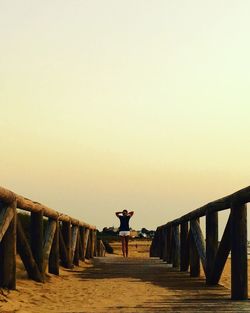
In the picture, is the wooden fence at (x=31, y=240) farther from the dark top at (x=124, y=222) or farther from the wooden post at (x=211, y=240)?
the dark top at (x=124, y=222)

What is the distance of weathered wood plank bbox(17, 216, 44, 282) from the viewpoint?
816 centimetres

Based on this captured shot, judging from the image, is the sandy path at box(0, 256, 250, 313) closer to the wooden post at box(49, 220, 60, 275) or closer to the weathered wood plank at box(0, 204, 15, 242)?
the wooden post at box(49, 220, 60, 275)

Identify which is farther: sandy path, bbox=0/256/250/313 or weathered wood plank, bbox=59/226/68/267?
weathered wood plank, bbox=59/226/68/267

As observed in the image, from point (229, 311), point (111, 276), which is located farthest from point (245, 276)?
point (111, 276)

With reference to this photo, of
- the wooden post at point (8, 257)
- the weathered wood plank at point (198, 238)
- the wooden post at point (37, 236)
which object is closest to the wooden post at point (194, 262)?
the weathered wood plank at point (198, 238)

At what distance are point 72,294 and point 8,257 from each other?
3.13ft

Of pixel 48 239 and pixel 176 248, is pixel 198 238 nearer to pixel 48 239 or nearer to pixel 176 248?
pixel 48 239

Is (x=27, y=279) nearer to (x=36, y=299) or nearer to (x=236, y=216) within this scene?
(x=36, y=299)

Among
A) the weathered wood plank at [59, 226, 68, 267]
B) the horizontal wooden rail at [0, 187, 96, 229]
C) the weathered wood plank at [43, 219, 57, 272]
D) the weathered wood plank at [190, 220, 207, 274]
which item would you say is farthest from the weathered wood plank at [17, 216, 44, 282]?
the weathered wood plank at [59, 226, 68, 267]

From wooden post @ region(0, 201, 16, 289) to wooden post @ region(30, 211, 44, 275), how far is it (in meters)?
1.66

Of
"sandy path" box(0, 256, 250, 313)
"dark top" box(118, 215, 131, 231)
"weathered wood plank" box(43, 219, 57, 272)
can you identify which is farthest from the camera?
"dark top" box(118, 215, 131, 231)

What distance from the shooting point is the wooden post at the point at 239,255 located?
6.98 metres

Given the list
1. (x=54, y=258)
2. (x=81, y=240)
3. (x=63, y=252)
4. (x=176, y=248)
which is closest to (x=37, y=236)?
(x=54, y=258)

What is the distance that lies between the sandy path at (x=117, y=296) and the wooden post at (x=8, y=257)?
8.0 inches
